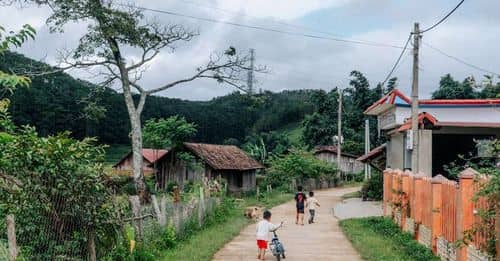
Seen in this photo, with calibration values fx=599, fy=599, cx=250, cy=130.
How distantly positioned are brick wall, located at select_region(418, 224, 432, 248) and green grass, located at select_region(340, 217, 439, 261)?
162 mm

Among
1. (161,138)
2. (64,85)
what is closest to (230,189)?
(161,138)

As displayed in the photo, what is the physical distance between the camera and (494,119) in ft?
78.2

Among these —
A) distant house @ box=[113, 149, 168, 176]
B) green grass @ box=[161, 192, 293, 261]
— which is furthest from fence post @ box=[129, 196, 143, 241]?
distant house @ box=[113, 149, 168, 176]

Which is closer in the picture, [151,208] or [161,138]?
[151,208]

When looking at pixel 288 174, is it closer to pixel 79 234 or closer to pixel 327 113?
pixel 327 113

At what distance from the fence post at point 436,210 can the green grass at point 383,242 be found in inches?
13.2

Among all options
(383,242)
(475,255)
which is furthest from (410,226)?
(475,255)

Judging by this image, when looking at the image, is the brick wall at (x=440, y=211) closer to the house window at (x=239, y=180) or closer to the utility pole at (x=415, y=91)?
the utility pole at (x=415, y=91)

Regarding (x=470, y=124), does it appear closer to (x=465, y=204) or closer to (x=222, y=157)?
(x=465, y=204)

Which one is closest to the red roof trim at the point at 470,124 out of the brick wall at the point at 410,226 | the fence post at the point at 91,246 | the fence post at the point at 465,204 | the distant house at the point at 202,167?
the brick wall at the point at 410,226

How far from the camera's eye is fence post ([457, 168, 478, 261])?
9602 mm

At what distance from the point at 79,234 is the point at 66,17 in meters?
21.8

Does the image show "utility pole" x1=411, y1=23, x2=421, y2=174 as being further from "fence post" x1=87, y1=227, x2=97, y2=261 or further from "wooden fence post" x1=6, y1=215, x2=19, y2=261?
"wooden fence post" x1=6, y1=215, x2=19, y2=261

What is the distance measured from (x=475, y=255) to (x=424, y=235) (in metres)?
4.59
